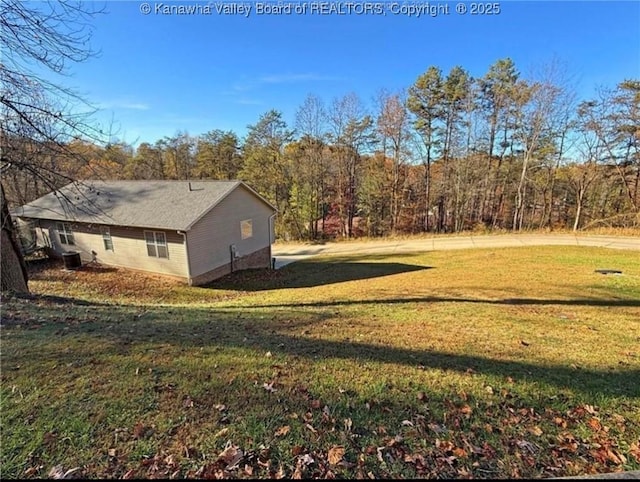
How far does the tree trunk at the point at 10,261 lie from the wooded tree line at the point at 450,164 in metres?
17.0

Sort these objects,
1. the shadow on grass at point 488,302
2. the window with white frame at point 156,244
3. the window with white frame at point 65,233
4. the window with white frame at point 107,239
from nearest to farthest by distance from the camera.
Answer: the shadow on grass at point 488,302
the window with white frame at point 156,244
the window with white frame at point 107,239
the window with white frame at point 65,233

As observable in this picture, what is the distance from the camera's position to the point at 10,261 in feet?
23.5

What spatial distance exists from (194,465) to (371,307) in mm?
5752

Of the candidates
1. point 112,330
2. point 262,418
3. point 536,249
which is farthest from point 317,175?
point 262,418

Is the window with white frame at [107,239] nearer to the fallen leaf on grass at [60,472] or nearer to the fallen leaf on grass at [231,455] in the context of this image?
the fallen leaf on grass at [60,472]

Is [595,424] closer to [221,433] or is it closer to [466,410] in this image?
[466,410]

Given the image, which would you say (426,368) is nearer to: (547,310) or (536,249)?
(547,310)

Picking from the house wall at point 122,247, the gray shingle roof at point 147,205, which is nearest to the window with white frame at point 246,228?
the gray shingle roof at point 147,205

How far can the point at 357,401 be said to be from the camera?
9.78 feet

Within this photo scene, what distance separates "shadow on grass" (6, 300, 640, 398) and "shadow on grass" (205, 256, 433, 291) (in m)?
7.07

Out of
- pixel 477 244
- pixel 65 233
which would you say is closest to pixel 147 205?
pixel 65 233

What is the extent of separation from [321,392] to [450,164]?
93.7 feet

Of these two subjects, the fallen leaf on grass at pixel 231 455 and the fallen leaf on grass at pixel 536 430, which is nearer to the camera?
the fallen leaf on grass at pixel 231 455

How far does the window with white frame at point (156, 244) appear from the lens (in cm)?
1297
